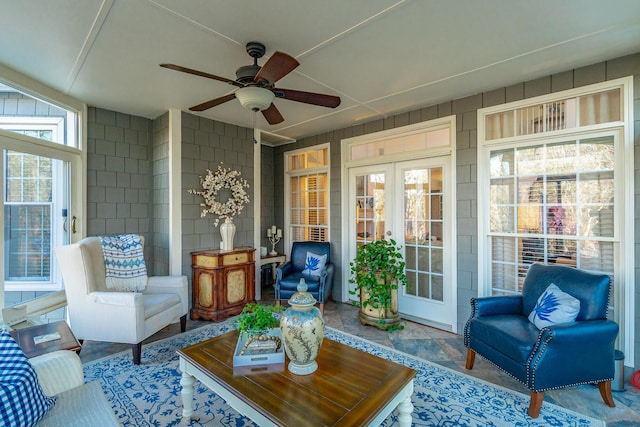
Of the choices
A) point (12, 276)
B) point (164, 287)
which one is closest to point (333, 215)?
point (164, 287)

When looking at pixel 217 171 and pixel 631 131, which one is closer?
pixel 631 131

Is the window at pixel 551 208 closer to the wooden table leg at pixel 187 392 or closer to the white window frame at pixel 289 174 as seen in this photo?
the white window frame at pixel 289 174

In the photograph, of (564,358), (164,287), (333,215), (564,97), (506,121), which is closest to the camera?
(564,358)

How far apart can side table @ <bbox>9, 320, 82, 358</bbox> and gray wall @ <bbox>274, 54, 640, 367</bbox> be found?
3270 mm

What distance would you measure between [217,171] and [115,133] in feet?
4.32

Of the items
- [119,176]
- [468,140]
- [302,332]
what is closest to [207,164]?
[119,176]

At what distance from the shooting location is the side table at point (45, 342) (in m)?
1.90

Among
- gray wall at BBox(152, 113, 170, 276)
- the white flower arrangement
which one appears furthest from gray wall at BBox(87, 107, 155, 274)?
the white flower arrangement

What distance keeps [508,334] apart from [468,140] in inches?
82.0

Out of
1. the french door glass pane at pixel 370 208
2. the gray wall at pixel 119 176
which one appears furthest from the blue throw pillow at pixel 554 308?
the gray wall at pixel 119 176

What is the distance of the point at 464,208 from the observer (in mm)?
3383

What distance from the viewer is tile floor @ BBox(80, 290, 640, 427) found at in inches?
82.7

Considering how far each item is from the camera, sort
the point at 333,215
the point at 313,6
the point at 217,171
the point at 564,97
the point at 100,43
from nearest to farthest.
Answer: the point at 313,6
the point at 100,43
the point at 564,97
the point at 217,171
the point at 333,215

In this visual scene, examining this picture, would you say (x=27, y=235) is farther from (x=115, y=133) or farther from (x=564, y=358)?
(x=564, y=358)
